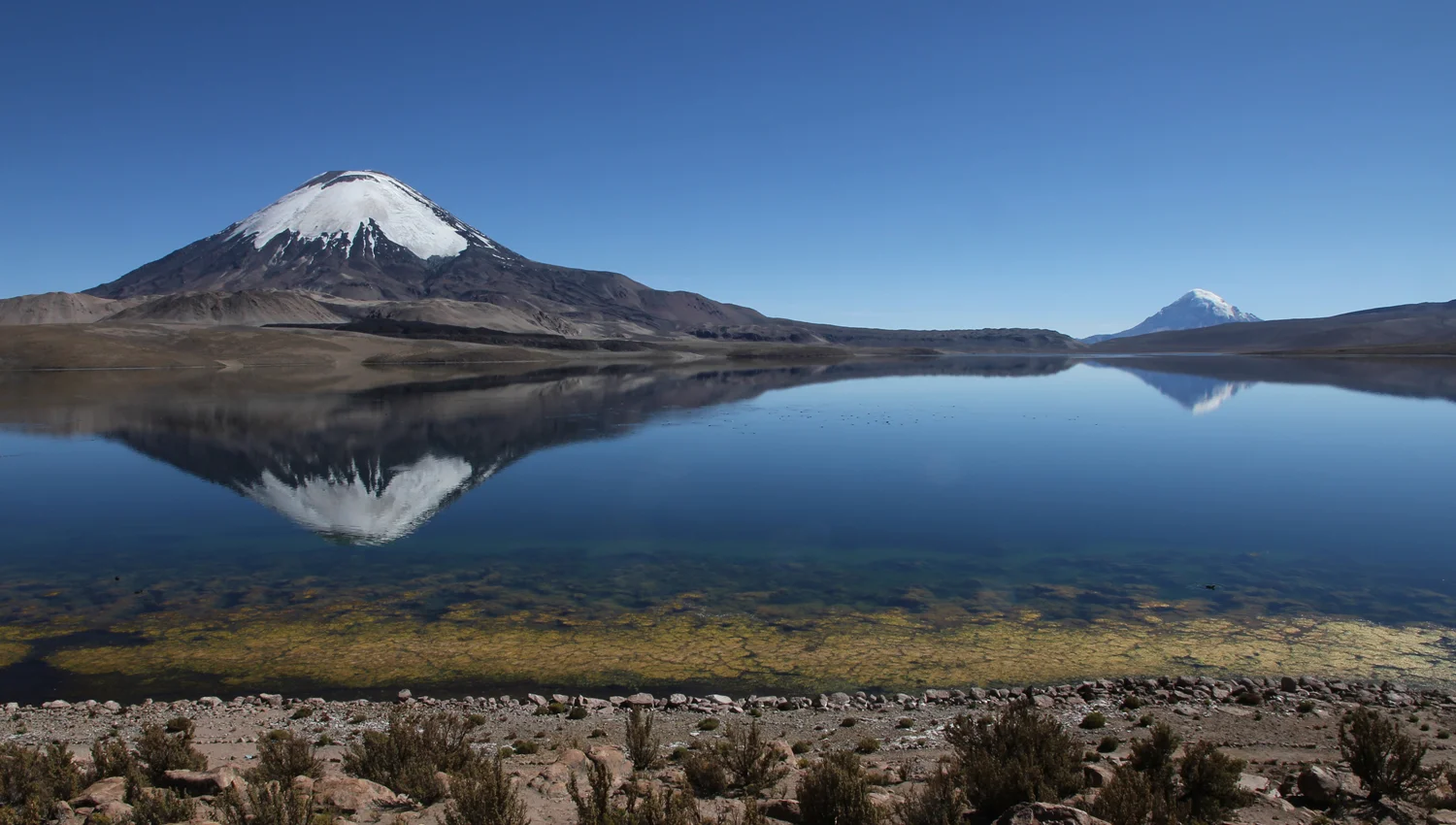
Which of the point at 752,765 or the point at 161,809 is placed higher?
the point at 161,809

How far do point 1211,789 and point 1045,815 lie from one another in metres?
1.76

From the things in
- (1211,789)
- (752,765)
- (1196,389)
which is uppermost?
(1196,389)

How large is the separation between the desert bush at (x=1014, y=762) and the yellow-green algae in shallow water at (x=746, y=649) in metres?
3.81

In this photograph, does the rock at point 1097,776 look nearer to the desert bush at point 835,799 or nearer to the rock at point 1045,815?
the rock at point 1045,815

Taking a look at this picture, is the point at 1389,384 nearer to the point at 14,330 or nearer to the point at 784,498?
the point at 784,498

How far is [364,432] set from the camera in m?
39.1

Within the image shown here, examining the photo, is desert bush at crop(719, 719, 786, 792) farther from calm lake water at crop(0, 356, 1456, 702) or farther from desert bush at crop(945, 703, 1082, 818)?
calm lake water at crop(0, 356, 1456, 702)

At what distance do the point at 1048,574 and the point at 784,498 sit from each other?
9.14 meters

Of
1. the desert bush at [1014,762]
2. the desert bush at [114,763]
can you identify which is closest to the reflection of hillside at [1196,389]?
the desert bush at [1014,762]

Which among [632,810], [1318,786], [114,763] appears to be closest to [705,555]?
[114,763]

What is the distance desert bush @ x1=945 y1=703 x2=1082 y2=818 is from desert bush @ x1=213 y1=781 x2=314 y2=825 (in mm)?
5132

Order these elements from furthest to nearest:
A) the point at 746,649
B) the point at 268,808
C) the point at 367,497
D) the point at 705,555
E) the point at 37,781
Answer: the point at 367,497, the point at 705,555, the point at 746,649, the point at 37,781, the point at 268,808

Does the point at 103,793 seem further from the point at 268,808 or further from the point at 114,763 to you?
the point at 268,808

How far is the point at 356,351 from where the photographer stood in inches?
4151
